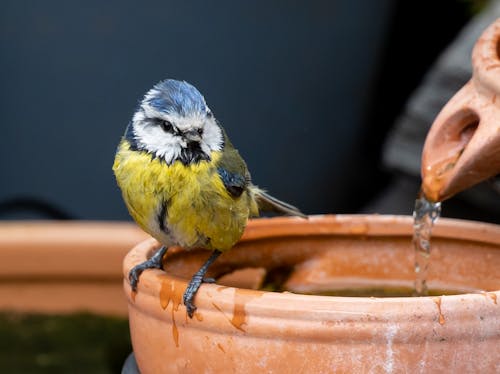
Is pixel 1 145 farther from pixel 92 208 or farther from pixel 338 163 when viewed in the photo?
pixel 338 163

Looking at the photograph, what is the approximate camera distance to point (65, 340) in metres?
3.13

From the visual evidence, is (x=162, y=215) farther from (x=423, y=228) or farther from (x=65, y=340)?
(x=65, y=340)

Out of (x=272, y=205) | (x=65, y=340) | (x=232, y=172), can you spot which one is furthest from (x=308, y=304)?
(x=65, y=340)

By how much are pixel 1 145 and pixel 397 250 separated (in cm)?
162

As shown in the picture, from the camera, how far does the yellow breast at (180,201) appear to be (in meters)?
1.88

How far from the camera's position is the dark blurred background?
3180 mm

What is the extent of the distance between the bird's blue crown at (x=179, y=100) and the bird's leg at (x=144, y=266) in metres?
0.30

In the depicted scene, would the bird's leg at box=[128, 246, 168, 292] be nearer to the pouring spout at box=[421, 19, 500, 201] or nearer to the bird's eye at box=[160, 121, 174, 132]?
the bird's eye at box=[160, 121, 174, 132]

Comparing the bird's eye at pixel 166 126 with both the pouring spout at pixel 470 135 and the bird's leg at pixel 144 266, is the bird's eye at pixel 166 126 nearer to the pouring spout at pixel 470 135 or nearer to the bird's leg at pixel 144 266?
the bird's leg at pixel 144 266

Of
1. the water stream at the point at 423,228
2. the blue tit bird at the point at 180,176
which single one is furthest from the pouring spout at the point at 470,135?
the blue tit bird at the point at 180,176

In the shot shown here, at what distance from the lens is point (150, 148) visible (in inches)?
76.0

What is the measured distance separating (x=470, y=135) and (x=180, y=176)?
657 millimetres

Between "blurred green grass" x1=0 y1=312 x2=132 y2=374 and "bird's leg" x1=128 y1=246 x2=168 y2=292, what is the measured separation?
115 cm

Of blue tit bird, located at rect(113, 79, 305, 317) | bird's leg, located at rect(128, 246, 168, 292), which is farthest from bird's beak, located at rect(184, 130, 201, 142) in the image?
bird's leg, located at rect(128, 246, 168, 292)
